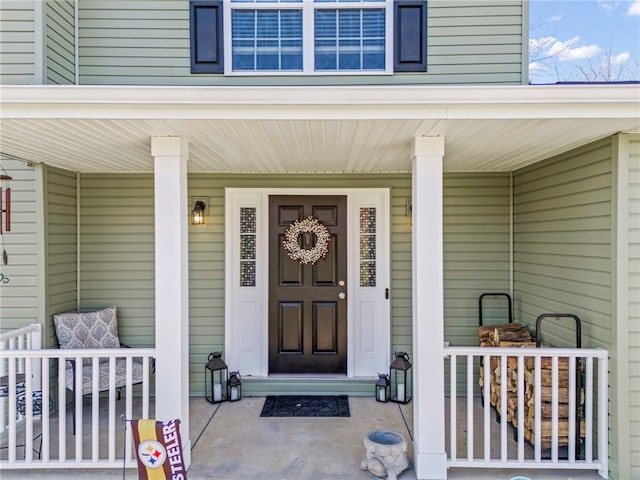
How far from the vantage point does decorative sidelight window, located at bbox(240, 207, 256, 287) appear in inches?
176

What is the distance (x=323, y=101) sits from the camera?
7.91ft

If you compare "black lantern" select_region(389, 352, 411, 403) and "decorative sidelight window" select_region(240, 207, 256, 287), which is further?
"decorative sidelight window" select_region(240, 207, 256, 287)

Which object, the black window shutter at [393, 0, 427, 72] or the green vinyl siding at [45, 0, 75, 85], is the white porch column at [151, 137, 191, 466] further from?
the black window shutter at [393, 0, 427, 72]

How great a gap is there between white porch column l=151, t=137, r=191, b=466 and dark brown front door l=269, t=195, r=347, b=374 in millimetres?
1669

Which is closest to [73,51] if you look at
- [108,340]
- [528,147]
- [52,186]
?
[52,186]

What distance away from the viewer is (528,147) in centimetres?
315

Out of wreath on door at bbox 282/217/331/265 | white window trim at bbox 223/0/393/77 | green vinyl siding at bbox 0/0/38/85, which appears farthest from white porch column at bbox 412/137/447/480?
green vinyl siding at bbox 0/0/38/85

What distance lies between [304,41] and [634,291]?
343 centimetres

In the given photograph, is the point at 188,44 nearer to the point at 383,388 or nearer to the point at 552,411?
the point at 383,388

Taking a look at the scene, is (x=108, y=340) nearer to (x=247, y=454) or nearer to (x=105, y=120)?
(x=247, y=454)

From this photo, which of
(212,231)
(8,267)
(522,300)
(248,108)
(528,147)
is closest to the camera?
(248,108)

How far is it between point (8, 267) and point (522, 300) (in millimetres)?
4531

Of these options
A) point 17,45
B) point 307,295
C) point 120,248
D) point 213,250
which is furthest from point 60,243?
point 307,295

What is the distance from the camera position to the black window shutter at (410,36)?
410cm
